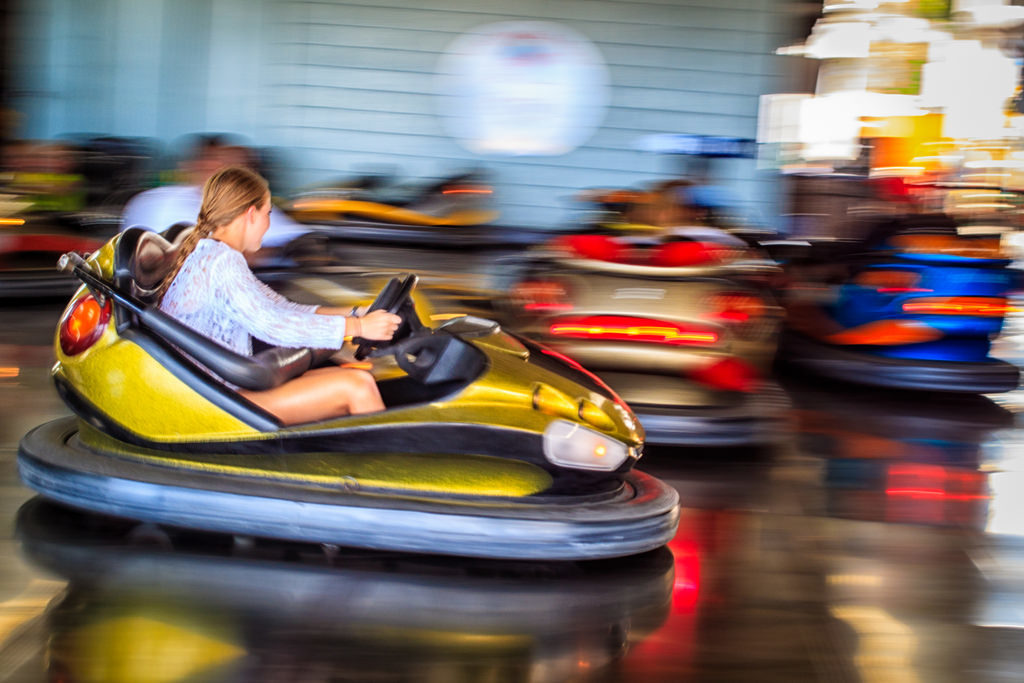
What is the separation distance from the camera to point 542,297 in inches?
138

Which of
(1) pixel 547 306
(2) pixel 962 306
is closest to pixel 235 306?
(1) pixel 547 306

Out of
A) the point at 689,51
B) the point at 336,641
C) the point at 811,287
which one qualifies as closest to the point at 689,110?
the point at 689,51

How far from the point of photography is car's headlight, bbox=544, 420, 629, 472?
7.36 ft

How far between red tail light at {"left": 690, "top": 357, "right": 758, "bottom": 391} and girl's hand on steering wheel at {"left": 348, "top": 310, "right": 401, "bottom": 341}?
1.33 metres

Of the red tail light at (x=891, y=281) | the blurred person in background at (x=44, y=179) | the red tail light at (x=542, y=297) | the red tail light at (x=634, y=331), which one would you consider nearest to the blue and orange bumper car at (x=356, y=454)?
the red tail light at (x=634, y=331)

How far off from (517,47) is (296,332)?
5.74 m

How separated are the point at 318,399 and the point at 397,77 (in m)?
5.70

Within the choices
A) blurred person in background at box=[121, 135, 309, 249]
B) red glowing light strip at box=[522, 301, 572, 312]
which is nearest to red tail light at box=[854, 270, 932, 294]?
red glowing light strip at box=[522, 301, 572, 312]

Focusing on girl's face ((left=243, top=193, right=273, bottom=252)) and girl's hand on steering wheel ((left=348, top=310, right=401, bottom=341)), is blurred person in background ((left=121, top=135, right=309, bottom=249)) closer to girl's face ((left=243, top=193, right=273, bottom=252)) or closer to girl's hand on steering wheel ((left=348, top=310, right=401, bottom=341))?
girl's face ((left=243, top=193, right=273, bottom=252))

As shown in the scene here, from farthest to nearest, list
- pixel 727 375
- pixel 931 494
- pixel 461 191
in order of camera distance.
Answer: pixel 461 191
pixel 727 375
pixel 931 494

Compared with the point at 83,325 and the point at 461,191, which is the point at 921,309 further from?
the point at 461,191

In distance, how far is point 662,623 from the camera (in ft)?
6.91

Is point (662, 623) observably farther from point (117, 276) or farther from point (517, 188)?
point (517, 188)

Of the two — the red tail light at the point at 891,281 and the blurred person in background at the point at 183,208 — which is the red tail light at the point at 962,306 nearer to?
the red tail light at the point at 891,281
